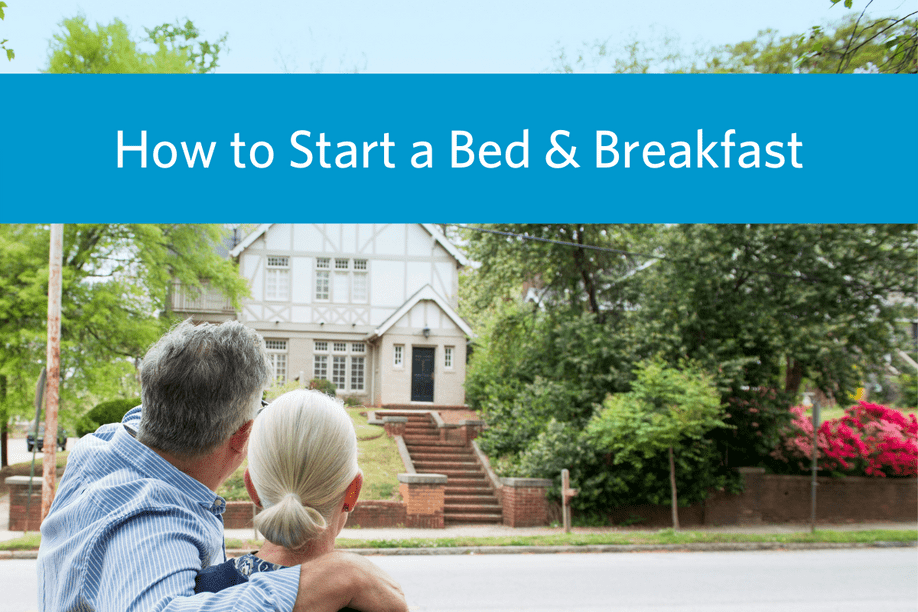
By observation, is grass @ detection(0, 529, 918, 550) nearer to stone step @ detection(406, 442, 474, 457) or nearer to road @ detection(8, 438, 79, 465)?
stone step @ detection(406, 442, 474, 457)

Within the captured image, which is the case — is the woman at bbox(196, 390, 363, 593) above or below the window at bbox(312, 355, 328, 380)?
below

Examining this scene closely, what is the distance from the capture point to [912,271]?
45.5 ft

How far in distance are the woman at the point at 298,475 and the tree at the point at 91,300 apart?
14457 mm

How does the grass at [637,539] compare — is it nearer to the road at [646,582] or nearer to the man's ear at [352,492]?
the road at [646,582]

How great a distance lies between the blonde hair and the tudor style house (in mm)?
22942

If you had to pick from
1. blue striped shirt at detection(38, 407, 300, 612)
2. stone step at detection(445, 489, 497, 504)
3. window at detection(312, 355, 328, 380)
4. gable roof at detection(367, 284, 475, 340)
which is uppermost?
gable roof at detection(367, 284, 475, 340)

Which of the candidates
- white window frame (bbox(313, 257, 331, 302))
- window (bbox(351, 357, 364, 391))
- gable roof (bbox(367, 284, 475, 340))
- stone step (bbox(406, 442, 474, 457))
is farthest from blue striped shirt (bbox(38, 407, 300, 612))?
window (bbox(351, 357, 364, 391))

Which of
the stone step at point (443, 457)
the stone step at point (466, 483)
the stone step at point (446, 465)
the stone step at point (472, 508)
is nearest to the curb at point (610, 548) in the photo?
the stone step at point (472, 508)

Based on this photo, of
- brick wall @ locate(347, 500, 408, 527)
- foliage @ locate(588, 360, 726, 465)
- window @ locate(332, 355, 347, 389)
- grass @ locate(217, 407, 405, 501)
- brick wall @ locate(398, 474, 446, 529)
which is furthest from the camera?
window @ locate(332, 355, 347, 389)

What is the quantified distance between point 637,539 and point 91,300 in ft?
37.4

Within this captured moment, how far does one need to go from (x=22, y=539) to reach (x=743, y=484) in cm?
1303

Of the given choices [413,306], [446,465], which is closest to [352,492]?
[446,465]

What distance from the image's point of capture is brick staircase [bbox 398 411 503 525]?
1483 cm

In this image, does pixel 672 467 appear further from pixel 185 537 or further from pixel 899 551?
pixel 185 537
